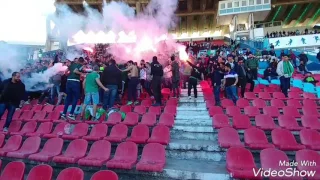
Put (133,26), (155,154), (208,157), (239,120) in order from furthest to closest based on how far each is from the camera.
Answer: (133,26) < (239,120) < (208,157) < (155,154)

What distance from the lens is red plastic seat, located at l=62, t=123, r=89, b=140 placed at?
584 cm

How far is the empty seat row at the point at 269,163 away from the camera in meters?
3.93

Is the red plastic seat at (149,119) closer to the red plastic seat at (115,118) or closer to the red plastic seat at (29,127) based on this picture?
the red plastic seat at (115,118)

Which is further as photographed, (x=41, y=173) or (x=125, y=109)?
(x=125, y=109)

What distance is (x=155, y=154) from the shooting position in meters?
4.75

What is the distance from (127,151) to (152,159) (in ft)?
1.68

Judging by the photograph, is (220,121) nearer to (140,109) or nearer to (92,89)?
(140,109)

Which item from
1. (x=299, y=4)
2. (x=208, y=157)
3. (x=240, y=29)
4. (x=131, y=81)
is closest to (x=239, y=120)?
(x=208, y=157)

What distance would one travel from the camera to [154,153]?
477 cm

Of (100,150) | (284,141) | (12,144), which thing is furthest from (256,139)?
(12,144)

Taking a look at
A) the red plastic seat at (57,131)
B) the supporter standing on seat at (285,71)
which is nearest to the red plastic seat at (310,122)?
the supporter standing on seat at (285,71)

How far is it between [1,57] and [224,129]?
8.02 metres

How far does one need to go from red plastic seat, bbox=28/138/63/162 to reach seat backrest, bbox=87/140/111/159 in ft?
2.37

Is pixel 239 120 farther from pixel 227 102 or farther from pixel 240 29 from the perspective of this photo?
pixel 240 29
